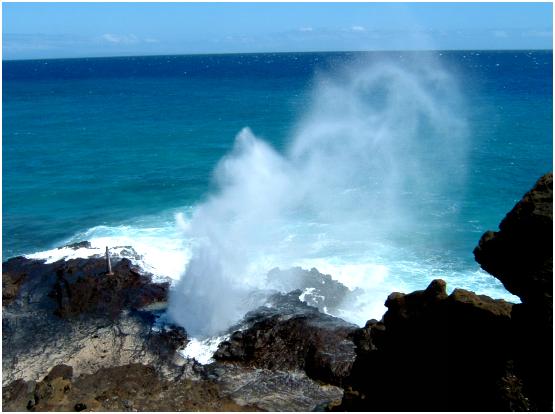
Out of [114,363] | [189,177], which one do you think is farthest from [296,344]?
[189,177]

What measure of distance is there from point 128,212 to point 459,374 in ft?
97.8

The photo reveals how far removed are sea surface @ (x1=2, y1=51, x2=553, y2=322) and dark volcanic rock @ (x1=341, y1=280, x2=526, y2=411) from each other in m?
10.9

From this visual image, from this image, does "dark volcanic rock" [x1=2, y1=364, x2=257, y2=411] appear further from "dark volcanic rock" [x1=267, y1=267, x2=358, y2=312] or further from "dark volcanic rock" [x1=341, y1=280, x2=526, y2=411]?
"dark volcanic rock" [x1=267, y1=267, x2=358, y2=312]

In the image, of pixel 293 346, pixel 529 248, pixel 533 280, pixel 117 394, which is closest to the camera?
pixel 533 280

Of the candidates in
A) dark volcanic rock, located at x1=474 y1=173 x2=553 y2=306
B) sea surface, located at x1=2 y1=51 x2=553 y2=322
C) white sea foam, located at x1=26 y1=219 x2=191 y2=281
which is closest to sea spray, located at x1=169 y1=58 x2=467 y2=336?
sea surface, located at x1=2 y1=51 x2=553 y2=322

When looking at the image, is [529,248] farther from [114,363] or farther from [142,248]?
[142,248]

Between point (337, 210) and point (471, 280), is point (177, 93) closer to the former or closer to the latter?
point (337, 210)

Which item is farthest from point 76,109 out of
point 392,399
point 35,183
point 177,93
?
point 392,399

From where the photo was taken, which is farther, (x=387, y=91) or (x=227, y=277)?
(x=387, y=91)

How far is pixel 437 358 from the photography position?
1210cm

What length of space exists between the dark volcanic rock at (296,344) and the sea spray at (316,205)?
5.01ft

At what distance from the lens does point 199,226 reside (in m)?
33.4

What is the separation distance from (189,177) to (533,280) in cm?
3805

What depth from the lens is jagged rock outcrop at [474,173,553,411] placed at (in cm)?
959
